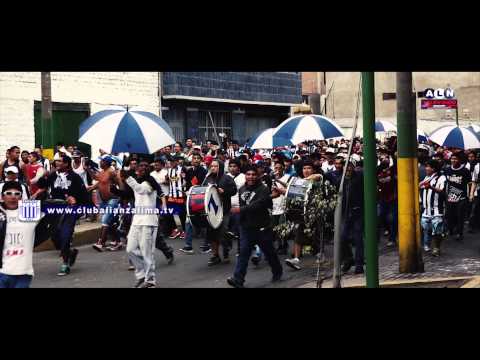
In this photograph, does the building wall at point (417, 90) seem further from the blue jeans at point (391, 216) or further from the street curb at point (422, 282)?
the street curb at point (422, 282)

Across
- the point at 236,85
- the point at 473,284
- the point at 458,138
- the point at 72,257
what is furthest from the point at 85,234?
the point at 236,85

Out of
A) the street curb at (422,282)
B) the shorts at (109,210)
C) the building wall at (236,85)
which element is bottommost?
the street curb at (422,282)

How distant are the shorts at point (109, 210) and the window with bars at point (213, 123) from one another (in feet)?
43.4

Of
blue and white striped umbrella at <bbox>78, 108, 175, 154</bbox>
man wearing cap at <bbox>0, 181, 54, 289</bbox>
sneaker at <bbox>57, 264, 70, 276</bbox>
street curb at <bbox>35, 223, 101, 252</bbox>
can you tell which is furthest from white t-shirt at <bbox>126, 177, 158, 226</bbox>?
street curb at <bbox>35, 223, 101, 252</bbox>

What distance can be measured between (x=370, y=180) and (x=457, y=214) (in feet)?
22.1

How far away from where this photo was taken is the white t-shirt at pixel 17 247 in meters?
8.03

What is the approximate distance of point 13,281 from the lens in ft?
26.5

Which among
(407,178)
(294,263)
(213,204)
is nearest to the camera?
(407,178)

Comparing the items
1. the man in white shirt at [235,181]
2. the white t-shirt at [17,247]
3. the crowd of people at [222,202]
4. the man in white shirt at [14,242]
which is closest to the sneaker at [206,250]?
the crowd of people at [222,202]

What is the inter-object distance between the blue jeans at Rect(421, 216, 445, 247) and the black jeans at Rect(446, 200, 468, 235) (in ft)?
3.92

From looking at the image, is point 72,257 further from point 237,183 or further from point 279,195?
point 279,195

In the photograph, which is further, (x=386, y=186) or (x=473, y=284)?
(x=386, y=186)
